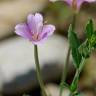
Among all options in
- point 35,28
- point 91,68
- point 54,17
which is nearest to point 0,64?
point 91,68

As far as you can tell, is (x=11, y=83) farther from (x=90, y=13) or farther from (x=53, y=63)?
(x=90, y=13)

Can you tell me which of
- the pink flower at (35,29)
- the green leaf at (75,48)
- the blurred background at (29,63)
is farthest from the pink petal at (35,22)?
the blurred background at (29,63)

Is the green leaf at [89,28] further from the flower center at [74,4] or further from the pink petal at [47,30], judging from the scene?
the flower center at [74,4]

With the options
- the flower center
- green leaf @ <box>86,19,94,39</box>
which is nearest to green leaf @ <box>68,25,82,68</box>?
green leaf @ <box>86,19,94,39</box>

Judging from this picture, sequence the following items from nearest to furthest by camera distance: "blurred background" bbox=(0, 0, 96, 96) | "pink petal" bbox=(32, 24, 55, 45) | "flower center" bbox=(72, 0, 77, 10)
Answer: "pink petal" bbox=(32, 24, 55, 45) → "flower center" bbox=(72, 0, 77, 10) → "blurred background" bbox=(0, 0, 96, 96)

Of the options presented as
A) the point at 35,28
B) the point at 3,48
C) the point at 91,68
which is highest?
the point at 35,28

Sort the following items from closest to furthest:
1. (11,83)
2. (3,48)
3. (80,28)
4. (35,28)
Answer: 1. (35,28)
2. (11,83)
3. (3,48)
4. (80,28)

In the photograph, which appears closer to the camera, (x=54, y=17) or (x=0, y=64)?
(x=0, y=64)

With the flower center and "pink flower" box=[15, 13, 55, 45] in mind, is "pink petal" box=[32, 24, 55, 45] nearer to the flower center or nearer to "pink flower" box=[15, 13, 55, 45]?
"pink flower" box=[15, 13, 55, 45]
